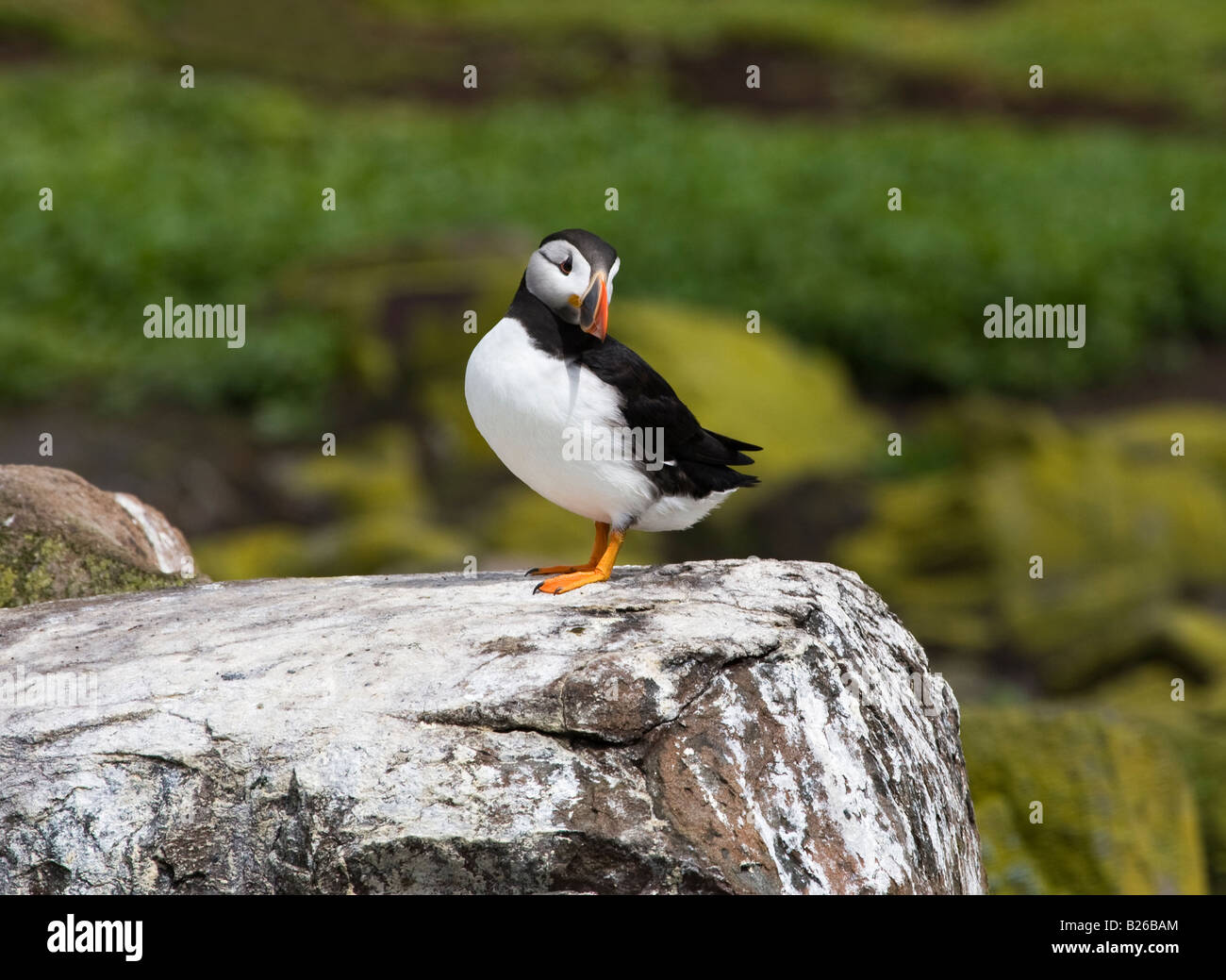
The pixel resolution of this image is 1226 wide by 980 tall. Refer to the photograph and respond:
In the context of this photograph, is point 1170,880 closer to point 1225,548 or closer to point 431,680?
point 431,680

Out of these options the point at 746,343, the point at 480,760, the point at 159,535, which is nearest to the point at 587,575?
the point at 480,760

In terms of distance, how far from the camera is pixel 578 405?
482 centimetres

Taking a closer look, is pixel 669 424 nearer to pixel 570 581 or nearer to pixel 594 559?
pixel 594 559

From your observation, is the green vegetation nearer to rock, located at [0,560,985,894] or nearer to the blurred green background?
rock, located at [0,560,985,894]

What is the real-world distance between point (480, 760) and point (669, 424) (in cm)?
156

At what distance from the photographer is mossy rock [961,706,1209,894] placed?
6.55m

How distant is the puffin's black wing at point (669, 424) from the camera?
495 centimetres

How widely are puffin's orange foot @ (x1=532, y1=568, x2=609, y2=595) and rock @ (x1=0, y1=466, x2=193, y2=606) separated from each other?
6.10 feet

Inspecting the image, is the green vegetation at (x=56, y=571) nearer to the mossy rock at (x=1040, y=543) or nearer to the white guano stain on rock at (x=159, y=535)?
the white guano stain on rock at (x=159, y=535)

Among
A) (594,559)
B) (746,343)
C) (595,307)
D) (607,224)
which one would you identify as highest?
(607,224)

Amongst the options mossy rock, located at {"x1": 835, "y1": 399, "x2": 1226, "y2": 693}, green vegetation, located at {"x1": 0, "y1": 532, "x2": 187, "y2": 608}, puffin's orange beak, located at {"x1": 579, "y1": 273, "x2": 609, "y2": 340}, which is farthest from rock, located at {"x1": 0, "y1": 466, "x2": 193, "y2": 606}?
mossy rock, located at {"x1": 835, "y1": 399, "x2": 1226, "y2": 693}

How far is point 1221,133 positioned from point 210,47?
74.6 feet

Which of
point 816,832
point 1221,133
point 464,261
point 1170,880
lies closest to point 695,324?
point 464,261

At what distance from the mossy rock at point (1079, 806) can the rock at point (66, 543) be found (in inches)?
150
